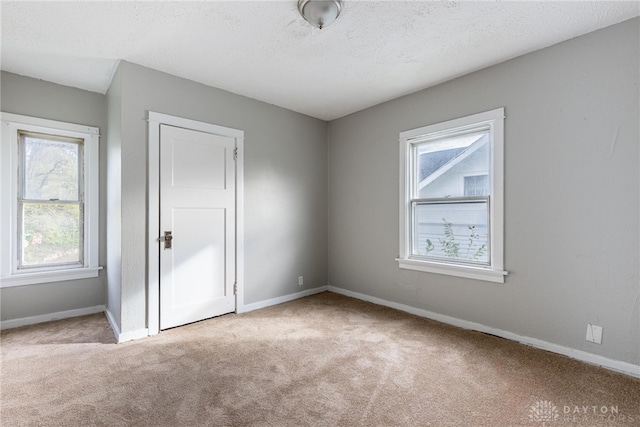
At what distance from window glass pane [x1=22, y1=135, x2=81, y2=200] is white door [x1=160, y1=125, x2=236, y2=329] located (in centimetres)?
133

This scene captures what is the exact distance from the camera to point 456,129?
A: 3111 mm

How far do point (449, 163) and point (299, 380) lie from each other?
8.43ft

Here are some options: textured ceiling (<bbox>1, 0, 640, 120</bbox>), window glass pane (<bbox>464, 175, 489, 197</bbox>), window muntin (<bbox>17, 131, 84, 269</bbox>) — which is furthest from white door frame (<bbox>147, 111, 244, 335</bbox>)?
window glass pane (<bbox>464, 175, 489, 197</bbox>)

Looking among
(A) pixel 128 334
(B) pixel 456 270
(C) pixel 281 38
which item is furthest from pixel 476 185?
(A) pixel 128 334

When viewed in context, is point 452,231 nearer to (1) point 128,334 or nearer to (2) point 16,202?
(1) point 128,334

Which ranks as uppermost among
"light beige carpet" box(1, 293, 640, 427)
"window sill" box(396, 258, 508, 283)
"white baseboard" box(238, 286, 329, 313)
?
"window sill" box(396, 258, 508, 283)

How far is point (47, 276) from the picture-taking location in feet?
10.4

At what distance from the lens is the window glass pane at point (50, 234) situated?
315 cm

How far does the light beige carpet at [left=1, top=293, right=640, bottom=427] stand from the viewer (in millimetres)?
1733

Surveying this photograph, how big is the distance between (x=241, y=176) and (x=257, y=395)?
233 cm

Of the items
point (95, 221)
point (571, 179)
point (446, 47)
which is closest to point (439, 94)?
point (446, 47)

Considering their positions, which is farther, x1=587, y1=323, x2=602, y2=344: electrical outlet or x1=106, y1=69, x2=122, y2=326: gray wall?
x1=106, y1=69, x2=122, y2=326: gray wall

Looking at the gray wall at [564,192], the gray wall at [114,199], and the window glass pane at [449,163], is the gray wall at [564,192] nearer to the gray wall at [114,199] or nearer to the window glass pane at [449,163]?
the window glass pane at [449,163]

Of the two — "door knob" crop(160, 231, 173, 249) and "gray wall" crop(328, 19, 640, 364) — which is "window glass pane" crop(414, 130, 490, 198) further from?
"door knob" crop(160, 231, 173, 249)
